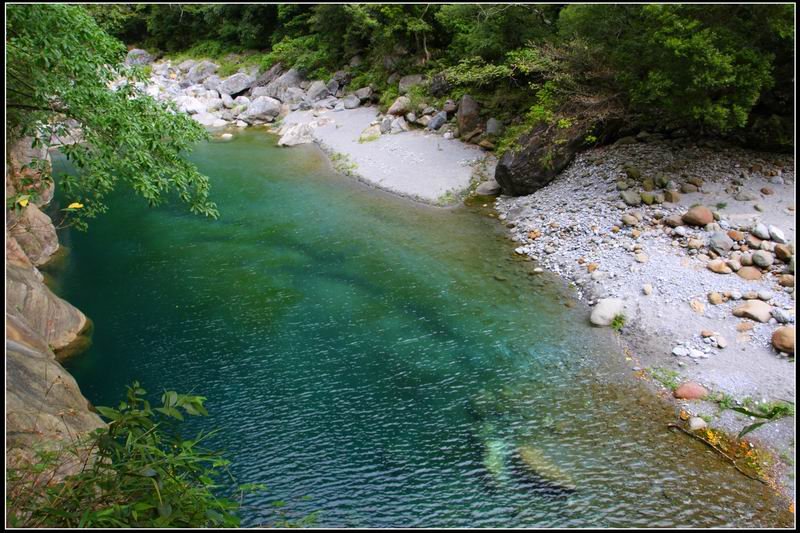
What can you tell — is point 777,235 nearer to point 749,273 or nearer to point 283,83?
point 749,273

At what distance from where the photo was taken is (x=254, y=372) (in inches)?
420

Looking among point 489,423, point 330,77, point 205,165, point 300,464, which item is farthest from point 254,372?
point 330,77

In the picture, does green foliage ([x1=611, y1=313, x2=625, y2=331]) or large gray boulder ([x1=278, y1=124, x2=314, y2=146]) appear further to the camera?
large gray boulder ([x1=278, y1=124, x2=314, y2=146])

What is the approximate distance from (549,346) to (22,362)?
8.92m

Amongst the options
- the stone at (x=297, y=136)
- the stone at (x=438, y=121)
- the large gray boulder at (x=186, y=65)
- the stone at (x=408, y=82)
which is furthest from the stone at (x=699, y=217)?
the large gray boulder at (x=186, y=65)

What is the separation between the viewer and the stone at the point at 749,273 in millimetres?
11812

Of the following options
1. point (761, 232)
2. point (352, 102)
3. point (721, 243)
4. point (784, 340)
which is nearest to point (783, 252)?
point (761, 232)

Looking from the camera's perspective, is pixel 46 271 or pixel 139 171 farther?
pixel 46 271

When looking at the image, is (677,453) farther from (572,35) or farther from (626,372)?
(572,35)

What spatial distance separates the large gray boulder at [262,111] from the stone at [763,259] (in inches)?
1037

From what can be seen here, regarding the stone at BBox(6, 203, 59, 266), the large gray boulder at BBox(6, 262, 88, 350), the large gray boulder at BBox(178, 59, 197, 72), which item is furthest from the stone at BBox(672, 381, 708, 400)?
the large gray boulder at BBox(178, 59, 197, 72)

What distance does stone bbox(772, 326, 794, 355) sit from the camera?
9.77 meters

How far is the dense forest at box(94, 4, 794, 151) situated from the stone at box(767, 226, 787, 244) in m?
2.69

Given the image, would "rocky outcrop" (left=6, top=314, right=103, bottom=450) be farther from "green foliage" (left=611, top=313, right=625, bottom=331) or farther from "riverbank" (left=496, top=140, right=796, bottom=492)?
"green foliage" (left=611, top=313, right=625, bottom=331)
